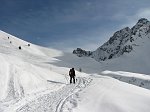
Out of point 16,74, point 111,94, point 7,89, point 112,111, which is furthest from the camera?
point 16,74

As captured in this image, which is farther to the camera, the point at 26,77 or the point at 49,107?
the point at 26,77

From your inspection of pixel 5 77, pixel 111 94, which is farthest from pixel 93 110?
pixel 5 77

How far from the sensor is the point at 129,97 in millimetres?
20938

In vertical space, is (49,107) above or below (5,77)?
below

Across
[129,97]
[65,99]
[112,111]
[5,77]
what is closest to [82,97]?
[65,99]

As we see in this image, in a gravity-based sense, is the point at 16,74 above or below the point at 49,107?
above

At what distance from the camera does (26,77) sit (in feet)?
101

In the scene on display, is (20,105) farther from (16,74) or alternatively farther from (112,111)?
(16,74)

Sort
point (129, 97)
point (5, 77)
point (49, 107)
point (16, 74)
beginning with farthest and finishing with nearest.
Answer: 1. point (16, 74)
2. point (5, 77)
3. point (129, 97)
4. point (49, 107)

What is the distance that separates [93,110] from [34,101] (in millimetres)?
5324

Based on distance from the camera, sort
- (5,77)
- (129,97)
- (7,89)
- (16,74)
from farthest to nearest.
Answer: (16,74) < (5,77) < (7,89) < (129,97)

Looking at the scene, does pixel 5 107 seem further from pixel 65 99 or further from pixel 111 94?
pixel 111 94

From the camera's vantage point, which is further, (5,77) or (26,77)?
(26,77)

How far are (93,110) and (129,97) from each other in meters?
3.86
